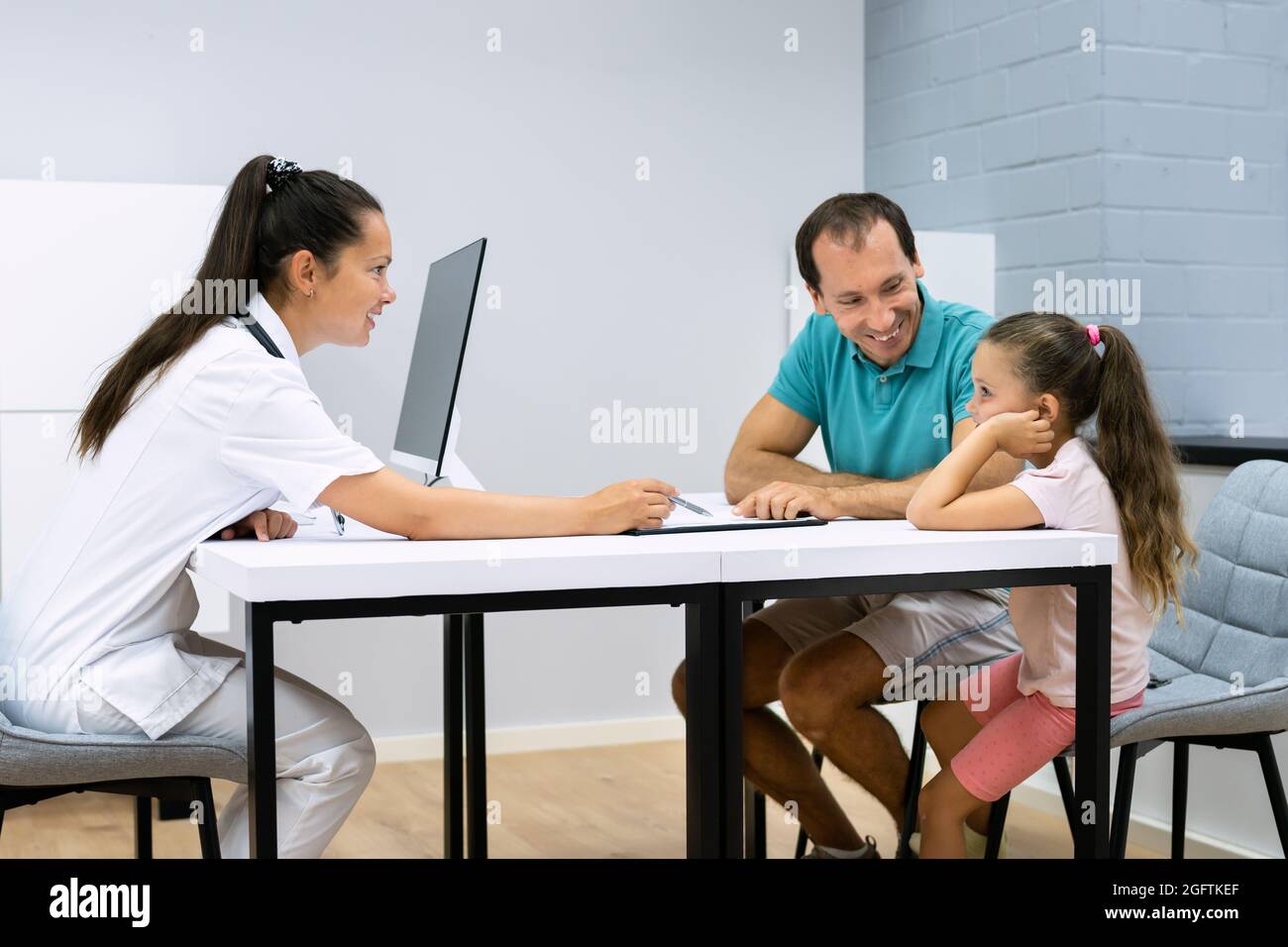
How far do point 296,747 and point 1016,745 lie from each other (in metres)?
1.00

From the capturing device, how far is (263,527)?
1771mm

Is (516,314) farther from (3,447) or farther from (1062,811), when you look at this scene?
(1062,811)

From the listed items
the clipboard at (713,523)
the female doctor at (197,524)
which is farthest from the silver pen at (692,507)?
the female doctor at (197,524)

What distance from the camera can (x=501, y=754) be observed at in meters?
3.88

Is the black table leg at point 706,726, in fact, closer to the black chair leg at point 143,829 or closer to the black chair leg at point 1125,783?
the black chair leg at point 1125,783

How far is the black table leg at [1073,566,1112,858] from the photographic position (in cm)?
172

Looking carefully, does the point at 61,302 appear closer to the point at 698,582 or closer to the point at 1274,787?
the point at 698,582

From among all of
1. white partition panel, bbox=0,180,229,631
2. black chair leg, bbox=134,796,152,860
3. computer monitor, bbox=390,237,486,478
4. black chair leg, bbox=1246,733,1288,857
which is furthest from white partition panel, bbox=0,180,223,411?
black chair leg, bbox=1246,733,1288,857

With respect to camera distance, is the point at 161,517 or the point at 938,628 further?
the point at 938,628

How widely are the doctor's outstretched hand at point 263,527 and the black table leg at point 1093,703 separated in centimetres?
103

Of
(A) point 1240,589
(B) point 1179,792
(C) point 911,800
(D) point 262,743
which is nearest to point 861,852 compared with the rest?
(C) point 911,800

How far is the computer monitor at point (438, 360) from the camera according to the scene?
1911 millimetres

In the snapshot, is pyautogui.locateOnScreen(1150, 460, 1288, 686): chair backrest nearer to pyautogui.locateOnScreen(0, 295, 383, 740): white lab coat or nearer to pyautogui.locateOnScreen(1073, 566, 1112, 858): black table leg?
pyautogui.locateOnScreen(1073, 566, 1112, 858): black table leg
